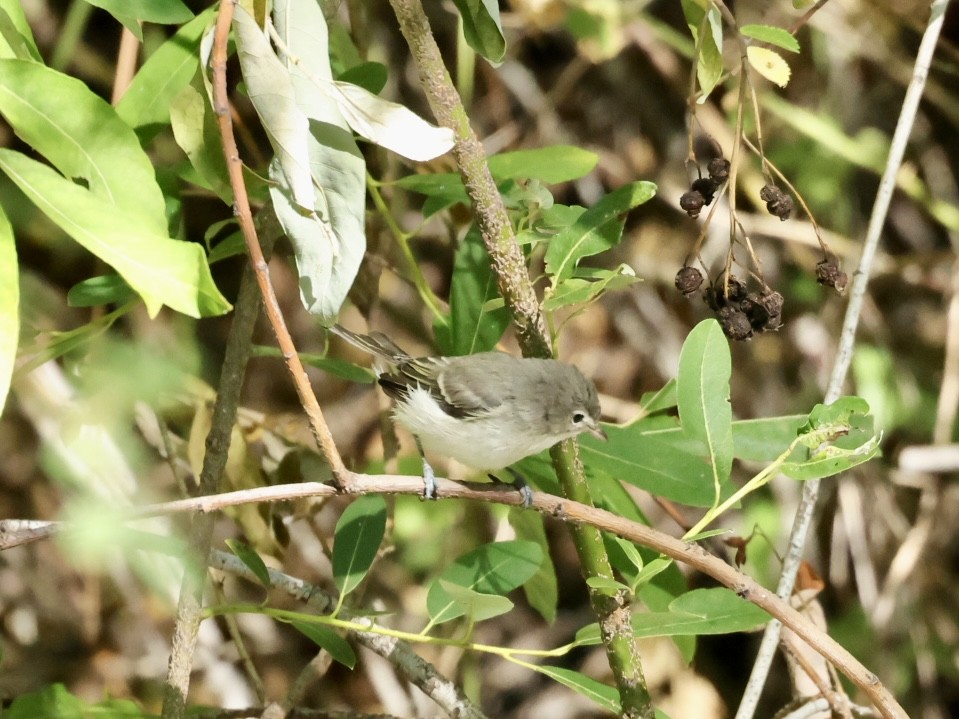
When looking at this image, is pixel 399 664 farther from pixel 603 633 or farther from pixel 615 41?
pixel 615 41

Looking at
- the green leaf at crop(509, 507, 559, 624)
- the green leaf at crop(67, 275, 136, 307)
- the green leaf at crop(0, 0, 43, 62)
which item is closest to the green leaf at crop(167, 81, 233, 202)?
the green leaf at crop(0, 0, 43, 62)

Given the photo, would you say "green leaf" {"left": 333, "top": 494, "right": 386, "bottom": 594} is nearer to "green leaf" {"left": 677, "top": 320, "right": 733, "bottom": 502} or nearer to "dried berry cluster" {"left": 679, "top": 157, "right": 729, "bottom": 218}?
"green leaf" {"left": 677, "top": 320, "right": 733, "bottom": 502}

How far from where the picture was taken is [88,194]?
1.32 metres

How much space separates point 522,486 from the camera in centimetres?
204

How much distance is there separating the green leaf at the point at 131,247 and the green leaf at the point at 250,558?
573 millimetres

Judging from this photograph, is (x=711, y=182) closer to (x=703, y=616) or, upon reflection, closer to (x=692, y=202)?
(x=692, y=202)

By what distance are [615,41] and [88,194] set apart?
110 inches

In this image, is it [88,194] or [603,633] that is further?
[603,633]

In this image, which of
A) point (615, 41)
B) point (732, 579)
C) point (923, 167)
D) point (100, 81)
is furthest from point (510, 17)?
point (732, 579)

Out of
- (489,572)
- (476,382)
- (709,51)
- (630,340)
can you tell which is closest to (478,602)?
(489,572)

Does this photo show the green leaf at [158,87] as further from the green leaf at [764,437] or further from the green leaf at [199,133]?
the green leaf at [764,437]

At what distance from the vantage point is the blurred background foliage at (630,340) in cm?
323

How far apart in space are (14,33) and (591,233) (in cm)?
107

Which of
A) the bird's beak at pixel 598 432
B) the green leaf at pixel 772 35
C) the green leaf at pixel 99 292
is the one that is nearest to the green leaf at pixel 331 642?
the bird's beak at pixel 598 432
